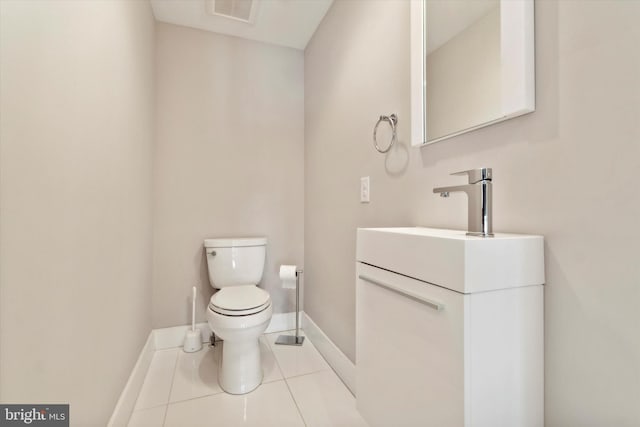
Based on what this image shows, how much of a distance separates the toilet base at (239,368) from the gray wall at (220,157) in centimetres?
67

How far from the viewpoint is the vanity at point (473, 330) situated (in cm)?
67

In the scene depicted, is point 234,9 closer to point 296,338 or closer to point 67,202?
point 67,202

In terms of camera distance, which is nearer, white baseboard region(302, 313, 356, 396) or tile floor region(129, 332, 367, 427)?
tile floor region(129, 332, 367, 427)

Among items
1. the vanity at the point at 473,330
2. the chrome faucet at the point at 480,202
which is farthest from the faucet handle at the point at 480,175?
the vanity at the point at 473,330

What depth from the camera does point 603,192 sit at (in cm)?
62

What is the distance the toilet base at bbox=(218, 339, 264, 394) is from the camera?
152 cm

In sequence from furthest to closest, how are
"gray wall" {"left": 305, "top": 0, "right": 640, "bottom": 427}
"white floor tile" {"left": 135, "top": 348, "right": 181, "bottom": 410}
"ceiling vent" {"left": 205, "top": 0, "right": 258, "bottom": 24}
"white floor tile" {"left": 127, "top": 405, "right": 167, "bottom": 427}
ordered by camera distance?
"ceiling vent" {"left": 205, "top": 0, "right": 258, "bottom": 24} → "white floor tile" {"left": 135, "top": 348, "right": 181, "bottom": 410} → "white floor tile" {"left": 127, "top": 405, "right": 167, "bottom": 427} → "gray wall" {"left": 305, "top": 0, "right": 640, "bottom": 427}

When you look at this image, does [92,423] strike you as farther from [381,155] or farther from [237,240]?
[381,155]

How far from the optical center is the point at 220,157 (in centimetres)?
216

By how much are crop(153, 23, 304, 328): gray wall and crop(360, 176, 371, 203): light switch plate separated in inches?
36.2

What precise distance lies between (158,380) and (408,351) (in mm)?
1513

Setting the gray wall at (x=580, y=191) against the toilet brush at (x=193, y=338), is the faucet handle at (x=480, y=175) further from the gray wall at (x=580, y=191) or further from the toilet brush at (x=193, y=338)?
the toilet brush at (x=193, y=338)

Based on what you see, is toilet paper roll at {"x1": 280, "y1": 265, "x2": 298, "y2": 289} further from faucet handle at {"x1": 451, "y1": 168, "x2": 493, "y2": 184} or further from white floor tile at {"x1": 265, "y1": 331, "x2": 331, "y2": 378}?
faucet handle at {"x1": 451, "y1": 168, "x2": 493, "y2": 184}

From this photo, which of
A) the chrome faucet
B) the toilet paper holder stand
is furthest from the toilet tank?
the chrome faucet
